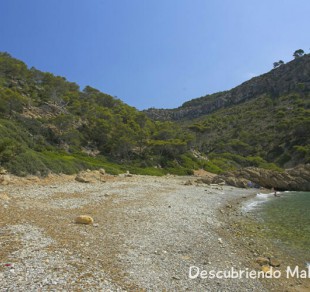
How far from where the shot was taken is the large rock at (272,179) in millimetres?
47500

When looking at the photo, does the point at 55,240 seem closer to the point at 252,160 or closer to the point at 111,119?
the point at 111,119

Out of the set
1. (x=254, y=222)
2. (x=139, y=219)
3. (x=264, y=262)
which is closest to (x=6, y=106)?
(x=139, y=219)

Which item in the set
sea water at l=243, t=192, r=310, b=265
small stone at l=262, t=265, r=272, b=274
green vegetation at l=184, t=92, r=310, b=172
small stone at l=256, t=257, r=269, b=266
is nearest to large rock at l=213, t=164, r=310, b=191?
green vegetation at l=184, t=92, r=310, b=172

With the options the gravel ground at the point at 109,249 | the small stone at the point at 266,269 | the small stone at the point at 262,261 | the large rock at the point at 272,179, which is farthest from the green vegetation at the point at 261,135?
the small stone at the point at 266,269

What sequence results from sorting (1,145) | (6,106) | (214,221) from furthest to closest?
1. (6,106)
2. (1,145)
3. (214,221)

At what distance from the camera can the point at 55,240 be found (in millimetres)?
9977

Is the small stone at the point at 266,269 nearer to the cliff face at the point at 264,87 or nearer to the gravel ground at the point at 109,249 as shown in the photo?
the gravel ground at the point at 109,249

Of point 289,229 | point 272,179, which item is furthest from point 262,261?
point 272,179

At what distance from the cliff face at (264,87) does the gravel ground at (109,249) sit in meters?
118

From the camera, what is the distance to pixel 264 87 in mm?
137250

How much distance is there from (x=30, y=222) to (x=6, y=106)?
3847 cm

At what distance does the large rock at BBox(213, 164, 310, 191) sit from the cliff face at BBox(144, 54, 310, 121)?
77.6m

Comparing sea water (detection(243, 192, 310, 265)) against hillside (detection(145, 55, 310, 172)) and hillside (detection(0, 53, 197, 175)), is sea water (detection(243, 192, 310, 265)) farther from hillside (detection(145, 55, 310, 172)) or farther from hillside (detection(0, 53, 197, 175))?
A: hillside (detection(145, 55, 310, 172))

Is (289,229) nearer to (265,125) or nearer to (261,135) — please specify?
(261,135)
